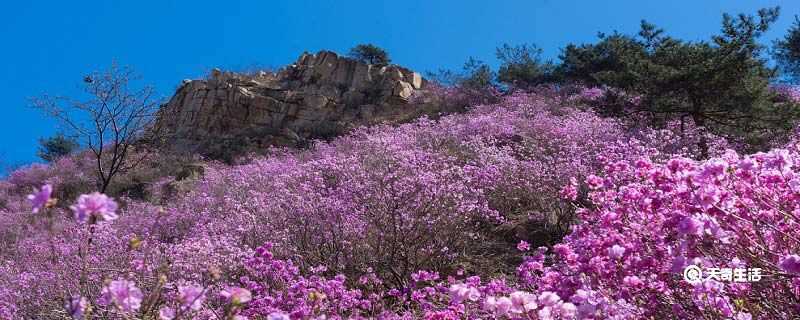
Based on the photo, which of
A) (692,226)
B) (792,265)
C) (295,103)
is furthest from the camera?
(295,103)

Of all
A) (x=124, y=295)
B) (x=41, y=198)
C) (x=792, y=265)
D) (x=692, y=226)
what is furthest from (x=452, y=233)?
(x=41, y=198)

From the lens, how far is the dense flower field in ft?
8.77

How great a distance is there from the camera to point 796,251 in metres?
2.72

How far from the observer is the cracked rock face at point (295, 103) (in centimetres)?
2238

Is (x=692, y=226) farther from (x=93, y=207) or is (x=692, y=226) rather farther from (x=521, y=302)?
(x=93, y=207)

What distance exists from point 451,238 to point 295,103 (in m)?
18.1

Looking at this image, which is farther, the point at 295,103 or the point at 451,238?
the point at 295,103

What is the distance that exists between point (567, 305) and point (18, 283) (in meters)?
6.18

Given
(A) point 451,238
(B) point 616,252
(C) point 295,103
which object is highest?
(C) point 295,103

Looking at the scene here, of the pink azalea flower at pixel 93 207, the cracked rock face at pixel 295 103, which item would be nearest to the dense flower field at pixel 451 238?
the pink azalea flower at pixel 93 207

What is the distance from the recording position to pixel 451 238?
6750mm

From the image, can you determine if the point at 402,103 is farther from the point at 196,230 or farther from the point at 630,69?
the point at 196,230

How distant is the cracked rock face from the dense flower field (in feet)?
23.3

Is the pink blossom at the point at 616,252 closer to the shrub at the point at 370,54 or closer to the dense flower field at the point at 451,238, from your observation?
the dense flower field at the point at 451,238
